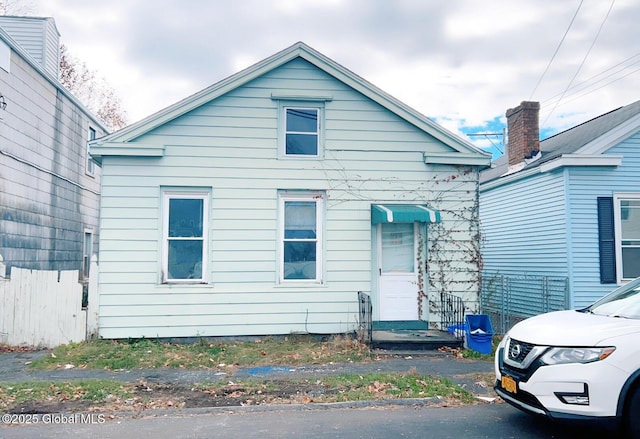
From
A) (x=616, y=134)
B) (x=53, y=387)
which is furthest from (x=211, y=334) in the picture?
(x=616, y=134)

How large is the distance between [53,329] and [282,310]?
4417 millimetres

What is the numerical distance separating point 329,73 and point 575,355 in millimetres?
7632

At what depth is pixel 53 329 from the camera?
10.0 meters

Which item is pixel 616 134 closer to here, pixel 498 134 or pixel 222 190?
pixel 222 190

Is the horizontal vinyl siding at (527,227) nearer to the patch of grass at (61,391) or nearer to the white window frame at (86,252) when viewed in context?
the patch of grass at (61,391)

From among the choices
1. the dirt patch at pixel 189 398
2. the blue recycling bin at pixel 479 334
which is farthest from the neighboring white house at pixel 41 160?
the blue recycling bin at pixel 479 334

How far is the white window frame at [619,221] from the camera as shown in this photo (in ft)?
38.8

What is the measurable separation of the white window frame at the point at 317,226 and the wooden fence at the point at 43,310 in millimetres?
3581

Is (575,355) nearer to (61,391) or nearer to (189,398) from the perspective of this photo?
(189,398)

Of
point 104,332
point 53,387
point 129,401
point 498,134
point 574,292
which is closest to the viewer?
point 129,401

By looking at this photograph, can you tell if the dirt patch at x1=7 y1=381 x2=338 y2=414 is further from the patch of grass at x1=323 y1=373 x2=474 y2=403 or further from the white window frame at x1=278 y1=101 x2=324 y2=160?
the white window frame at x1=278 y1=101 x2=324 y2=160

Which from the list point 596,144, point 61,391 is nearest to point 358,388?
point 61,391

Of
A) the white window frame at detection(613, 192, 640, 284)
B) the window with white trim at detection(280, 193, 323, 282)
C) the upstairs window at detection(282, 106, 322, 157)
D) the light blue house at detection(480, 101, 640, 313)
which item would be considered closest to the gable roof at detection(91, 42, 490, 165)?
the upstairs window at detection(282, 106, 322, 157)

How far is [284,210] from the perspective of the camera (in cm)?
1066
